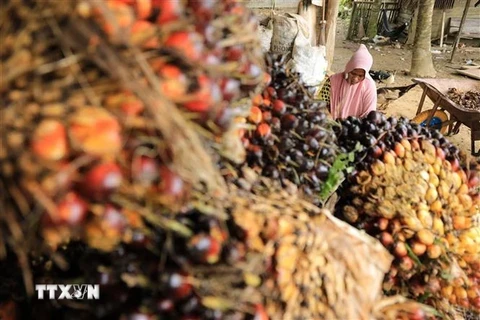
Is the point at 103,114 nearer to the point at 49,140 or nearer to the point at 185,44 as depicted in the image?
the point at 49,140

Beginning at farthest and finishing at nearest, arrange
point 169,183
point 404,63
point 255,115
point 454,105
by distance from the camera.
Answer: point 404,63
point 454,105
point 255,115
point 169,183

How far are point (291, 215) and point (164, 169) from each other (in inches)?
15.8

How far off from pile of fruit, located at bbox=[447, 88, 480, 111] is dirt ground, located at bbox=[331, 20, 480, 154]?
0.54m

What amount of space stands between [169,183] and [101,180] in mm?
112

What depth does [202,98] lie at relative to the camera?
70 centimetres

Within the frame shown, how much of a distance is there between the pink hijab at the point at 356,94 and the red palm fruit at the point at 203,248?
7.91 feet

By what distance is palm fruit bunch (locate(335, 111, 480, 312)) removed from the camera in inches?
52.3

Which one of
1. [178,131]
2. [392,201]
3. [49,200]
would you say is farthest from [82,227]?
[392,201]

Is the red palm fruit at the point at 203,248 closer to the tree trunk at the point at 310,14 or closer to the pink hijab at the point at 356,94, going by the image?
the pink hijab at the point at 356,94

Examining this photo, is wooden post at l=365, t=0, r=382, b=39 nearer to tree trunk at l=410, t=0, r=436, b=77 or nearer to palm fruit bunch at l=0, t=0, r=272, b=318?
tree trunk at l=410, t=0, r=436, b=77

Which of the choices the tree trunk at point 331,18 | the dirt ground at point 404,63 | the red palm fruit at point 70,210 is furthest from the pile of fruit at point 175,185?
the dirt ground at point 404,63

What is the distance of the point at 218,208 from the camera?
865mm

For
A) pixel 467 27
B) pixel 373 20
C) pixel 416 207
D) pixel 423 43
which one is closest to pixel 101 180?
pixel 416 207

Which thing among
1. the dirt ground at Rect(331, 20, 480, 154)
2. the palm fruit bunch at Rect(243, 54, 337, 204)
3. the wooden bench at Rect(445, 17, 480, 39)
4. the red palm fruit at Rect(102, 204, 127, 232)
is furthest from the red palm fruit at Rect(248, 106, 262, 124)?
the wooden bench at Rect(445, 17, 480, 39)
